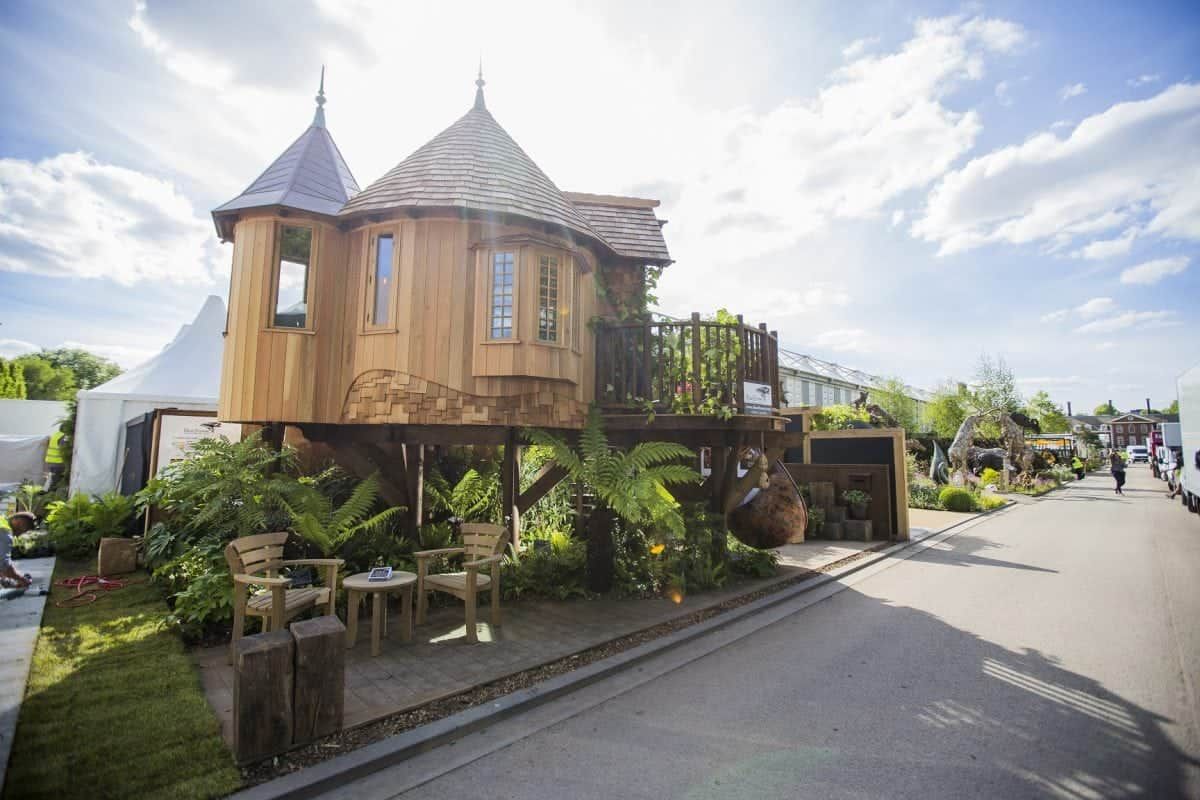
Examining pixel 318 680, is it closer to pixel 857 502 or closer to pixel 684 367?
pixel 684 367

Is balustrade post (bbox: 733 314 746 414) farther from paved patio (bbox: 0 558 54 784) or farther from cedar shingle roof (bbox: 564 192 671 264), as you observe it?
paved patio (bbox: 0 558 54 784)

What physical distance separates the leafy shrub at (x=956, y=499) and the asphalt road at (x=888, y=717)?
11921 millimetres

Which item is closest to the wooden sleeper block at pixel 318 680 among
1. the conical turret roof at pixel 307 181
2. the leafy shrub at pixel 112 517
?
the conical turret roof at pixel 307 181

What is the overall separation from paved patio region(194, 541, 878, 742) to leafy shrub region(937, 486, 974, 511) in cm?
1503

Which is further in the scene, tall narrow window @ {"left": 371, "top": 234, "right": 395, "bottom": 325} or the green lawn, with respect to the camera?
tall narrow window @ {"left": 371, "top": 234, "right": 395, "bottom": 325}

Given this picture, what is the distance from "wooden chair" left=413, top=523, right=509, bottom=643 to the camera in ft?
18.5

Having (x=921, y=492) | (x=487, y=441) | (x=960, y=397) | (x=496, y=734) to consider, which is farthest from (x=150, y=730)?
(x=960, y=397)

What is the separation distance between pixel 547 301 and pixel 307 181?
419cm

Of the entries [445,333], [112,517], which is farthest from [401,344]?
[112,517]

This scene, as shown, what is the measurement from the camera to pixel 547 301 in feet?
24.3

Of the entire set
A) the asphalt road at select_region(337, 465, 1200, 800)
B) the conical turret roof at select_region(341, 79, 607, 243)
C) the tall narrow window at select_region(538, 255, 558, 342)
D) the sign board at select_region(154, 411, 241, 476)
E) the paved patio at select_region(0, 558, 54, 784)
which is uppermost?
the conical turret roof at select_region(341, 79, 607, 243)

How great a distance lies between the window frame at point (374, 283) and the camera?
725 centimetres

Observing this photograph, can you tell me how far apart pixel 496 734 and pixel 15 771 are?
2.82 m

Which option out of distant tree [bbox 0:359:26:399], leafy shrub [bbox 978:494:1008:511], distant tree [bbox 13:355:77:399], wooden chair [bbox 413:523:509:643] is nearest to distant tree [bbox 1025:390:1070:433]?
leafy shrub [bbox 978:494:1008:511]
